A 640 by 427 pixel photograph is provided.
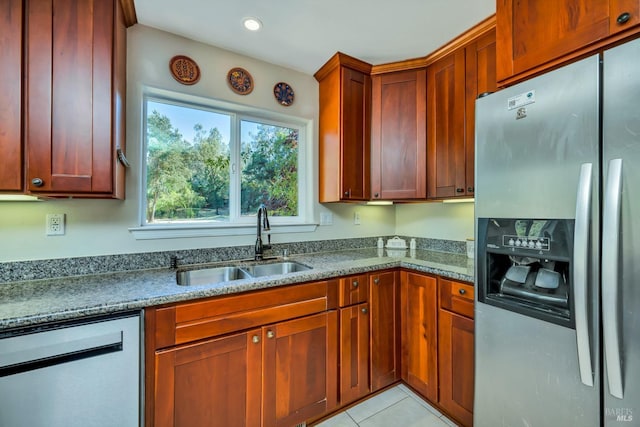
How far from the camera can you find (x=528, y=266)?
3.70 ft

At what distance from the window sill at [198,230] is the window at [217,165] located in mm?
28

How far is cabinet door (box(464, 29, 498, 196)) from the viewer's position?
168 centimetres

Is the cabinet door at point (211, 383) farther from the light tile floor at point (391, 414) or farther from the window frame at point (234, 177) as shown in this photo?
the window frame at point (234, 177)

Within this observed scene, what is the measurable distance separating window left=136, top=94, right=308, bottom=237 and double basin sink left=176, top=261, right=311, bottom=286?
33cm

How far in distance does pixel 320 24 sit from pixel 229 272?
1.68 metres

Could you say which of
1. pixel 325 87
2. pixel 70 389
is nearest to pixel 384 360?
pixel 70 389

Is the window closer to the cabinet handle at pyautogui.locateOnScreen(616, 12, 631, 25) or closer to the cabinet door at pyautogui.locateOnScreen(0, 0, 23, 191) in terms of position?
the cabinet door at pyautogui.locateOnScreen(0, 0, 23, 191)

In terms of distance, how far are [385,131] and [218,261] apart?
1.61 metres

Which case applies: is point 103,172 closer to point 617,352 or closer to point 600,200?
point 600,200

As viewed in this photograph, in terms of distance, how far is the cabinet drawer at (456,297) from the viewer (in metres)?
1.50

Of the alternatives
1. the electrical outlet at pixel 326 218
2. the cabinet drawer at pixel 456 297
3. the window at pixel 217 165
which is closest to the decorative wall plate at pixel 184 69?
the window at pixel 217 165

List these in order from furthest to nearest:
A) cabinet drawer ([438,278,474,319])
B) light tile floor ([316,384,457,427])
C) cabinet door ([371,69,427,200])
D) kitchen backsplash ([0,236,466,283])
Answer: cabinet door ([371,69,427,200]), light tile floor ([316,384,457,427]), cabinet drawer ([438,278,474,319]), kitchen backsplash ([0,236,466,283])

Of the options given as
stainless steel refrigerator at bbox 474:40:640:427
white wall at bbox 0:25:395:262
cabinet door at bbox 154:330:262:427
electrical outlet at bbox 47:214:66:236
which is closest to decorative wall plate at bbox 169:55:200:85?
white wall at bbox 0:25:395:262

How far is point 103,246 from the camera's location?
5.13 feet
